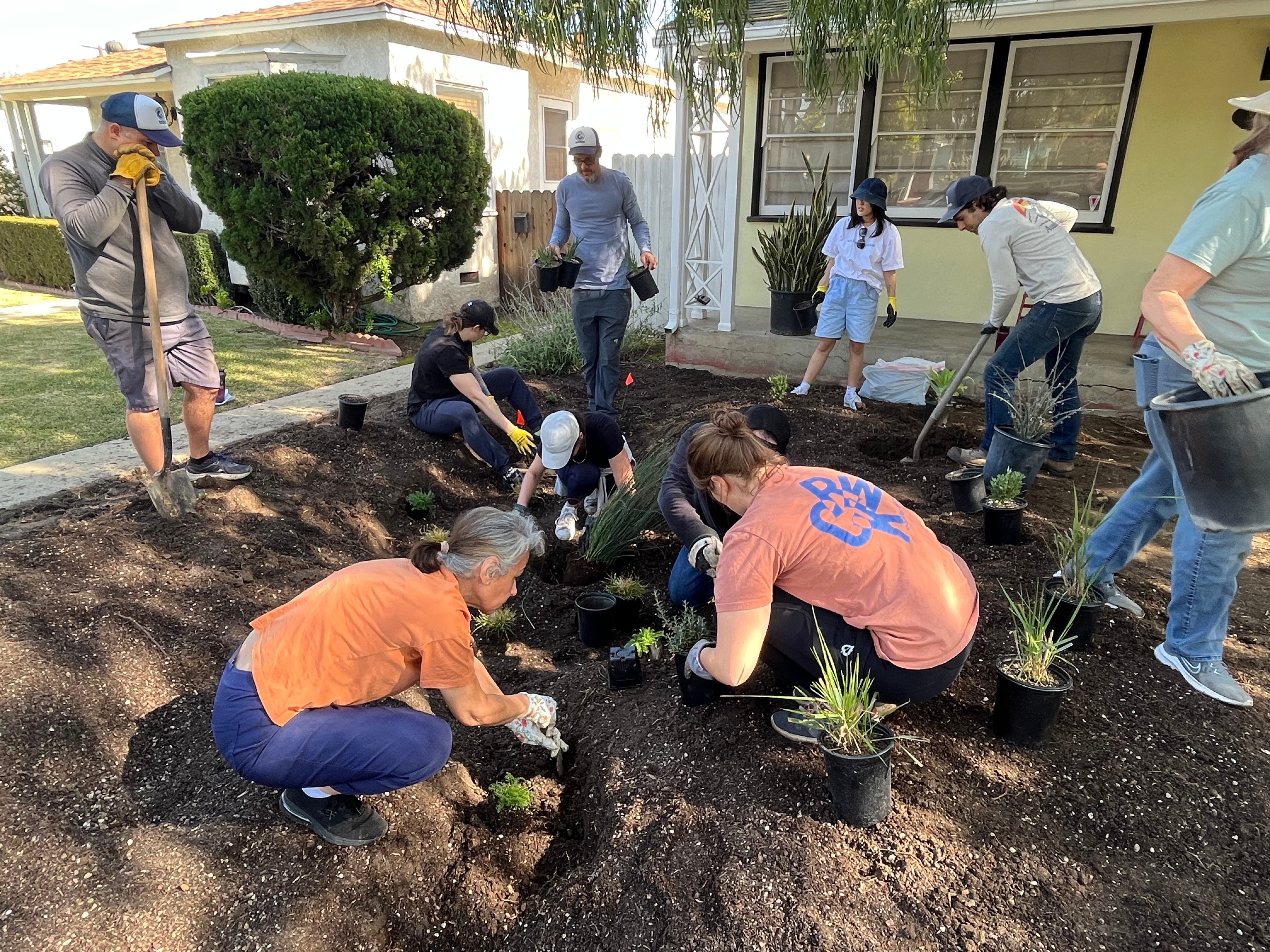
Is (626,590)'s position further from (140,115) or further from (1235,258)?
(140,115)

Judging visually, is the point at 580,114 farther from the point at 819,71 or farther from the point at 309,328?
the point at 819,71

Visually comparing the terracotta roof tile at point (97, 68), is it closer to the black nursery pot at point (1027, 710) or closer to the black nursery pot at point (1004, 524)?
the black nursery pot at point (1004, 524)

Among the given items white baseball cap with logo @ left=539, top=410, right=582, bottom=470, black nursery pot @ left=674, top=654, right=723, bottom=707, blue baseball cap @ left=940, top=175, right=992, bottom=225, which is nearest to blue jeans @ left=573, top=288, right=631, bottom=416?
white baseball cap with logo @ left=539, top=410, right=582, bottom=470

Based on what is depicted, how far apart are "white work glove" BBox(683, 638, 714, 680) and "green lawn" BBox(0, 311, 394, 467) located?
4.61m

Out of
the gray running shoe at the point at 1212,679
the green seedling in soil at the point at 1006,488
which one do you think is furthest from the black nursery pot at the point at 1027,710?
the green seedling in soil at the point at 1006,488

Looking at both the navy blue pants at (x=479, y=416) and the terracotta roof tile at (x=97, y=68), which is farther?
the terracotta roof tile at (x=97, y=68)

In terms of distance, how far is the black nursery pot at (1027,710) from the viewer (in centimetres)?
224

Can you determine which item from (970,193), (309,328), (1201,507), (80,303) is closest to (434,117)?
(309,328)

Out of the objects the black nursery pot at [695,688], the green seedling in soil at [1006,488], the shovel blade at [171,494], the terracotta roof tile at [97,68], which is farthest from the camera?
the terracotta roof tile at [97,68]

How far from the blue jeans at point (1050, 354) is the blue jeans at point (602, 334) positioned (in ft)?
8.20

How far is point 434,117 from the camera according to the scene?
322 inches

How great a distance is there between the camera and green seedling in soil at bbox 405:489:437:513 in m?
4.54

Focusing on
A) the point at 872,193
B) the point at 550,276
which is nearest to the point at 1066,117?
the point at 872,193

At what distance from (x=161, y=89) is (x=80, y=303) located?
10.5 m
